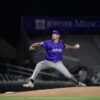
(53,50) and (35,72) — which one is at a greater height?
(53,50)

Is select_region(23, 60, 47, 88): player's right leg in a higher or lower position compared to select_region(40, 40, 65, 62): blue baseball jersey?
lower

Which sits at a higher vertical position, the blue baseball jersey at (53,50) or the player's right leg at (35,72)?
the blue baseball jersey at (53,50)

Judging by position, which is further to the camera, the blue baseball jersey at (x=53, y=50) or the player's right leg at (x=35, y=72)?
the blue baseball jersey at (x=53, y=50)

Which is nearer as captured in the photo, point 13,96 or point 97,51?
point 13,96

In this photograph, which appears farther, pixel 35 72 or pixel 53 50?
pixel 53 50

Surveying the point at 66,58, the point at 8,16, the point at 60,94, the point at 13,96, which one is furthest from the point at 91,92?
the point at 8,16

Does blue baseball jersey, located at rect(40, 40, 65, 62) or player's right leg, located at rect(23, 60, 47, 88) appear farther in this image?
blue baseball jersey, located at rect(40, 40, 65, 62)

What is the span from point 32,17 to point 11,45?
140cm

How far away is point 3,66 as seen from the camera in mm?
19125

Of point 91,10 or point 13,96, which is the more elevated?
point 91,10

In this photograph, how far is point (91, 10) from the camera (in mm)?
19719

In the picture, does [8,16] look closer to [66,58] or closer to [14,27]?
[14,27]

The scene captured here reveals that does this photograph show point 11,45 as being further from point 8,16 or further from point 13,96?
point 13,96

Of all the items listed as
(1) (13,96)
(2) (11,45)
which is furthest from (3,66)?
(1) (13,96)
